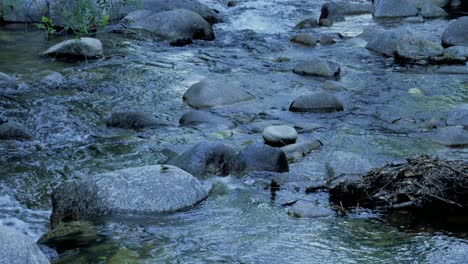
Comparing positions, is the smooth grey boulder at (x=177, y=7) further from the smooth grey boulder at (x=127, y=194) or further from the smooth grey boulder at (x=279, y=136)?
the smooth grey boulder at (x=127, y=194)

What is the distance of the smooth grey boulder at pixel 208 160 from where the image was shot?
21.5 feet

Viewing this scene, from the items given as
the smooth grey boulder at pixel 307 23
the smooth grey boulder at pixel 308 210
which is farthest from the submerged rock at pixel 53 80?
the smooth grey boulder at pixel 307 23

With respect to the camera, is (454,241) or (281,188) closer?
(454,241)

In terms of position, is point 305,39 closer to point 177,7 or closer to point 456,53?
point 456,53

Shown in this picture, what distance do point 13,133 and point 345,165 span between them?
3.51 m

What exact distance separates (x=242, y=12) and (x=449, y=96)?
6.87 metres

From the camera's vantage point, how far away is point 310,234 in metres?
5.18

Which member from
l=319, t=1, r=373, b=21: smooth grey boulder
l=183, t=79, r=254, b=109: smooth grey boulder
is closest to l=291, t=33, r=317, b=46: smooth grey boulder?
l=319, t=1, r=373, b=21: smooth grey boulder

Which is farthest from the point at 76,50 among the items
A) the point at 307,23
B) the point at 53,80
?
the point at 307,23

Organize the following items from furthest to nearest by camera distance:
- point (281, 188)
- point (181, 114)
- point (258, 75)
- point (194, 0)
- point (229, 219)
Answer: point (194, 0)
point (258, 75)
point (181, 114)
point (281, 188)
point (229, 219)

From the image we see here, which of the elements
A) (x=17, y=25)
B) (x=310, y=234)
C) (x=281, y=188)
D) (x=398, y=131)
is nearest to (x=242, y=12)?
(x=17, y=25)

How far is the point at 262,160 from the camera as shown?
664cm

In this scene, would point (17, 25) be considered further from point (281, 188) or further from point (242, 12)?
point (281, 188)

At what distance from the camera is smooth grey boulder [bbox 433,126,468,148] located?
293 inches
